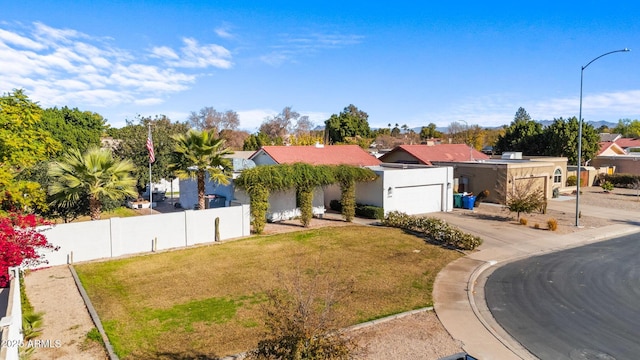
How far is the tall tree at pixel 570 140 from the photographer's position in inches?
1890

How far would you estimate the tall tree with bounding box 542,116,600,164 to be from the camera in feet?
157

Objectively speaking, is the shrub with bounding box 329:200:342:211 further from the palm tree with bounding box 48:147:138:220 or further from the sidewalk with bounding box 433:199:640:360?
the palm tree with bounding box 48:147:138:220

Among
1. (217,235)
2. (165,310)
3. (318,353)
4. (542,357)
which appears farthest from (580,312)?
(217,235)

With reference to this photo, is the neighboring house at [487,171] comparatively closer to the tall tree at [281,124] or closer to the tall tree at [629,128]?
the tall tree at [281,124]

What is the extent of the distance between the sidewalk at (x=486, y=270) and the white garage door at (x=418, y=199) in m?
1.35

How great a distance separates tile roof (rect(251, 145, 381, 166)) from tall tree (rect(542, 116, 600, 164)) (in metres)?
27.5

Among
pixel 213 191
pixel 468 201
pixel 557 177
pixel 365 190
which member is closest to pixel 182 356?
pixel 213 191

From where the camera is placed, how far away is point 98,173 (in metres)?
18.6

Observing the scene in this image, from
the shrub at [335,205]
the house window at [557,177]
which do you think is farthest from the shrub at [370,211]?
the house window at [557,177]

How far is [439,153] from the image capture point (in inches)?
1590

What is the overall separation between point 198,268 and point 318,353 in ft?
38.4

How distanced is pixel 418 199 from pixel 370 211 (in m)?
4.34

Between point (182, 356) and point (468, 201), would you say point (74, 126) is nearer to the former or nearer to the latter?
point (468, 201)

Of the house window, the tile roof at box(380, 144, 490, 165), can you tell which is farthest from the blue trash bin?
the house window
